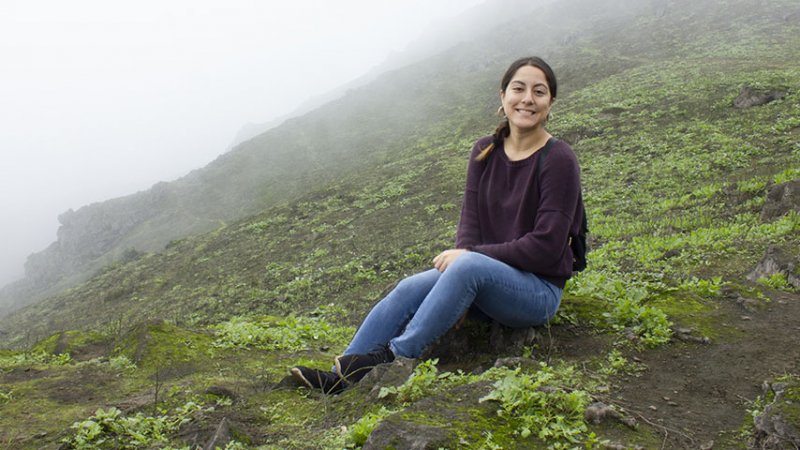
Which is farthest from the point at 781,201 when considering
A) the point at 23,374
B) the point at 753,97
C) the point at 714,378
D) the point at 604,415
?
the point at 753,97

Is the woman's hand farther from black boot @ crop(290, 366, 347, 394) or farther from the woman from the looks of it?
black boot @ crop(290, 366, 347, 394)

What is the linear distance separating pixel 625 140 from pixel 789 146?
23.6ft

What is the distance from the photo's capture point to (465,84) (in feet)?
177

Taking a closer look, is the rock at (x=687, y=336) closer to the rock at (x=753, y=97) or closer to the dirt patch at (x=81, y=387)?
the dirt patch at (x=81, y=387)

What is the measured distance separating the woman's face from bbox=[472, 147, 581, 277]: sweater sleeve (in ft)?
1.20

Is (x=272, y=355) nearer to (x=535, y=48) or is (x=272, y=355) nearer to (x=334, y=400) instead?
(x=334, y=400)

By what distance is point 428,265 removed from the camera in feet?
48.6

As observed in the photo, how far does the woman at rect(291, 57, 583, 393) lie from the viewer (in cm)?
452

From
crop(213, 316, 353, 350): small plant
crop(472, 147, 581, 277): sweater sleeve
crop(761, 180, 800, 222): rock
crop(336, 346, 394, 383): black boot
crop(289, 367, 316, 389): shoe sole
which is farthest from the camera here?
crop(761, 180, 800, 222): rock

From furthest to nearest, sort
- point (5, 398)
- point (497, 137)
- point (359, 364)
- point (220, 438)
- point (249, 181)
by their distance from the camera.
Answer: point (249, 181) < point (5, 398) < point (497, 137) < point (359, 364) < point (220, 438)

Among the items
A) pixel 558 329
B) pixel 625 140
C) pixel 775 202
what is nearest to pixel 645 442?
pixel 558 329

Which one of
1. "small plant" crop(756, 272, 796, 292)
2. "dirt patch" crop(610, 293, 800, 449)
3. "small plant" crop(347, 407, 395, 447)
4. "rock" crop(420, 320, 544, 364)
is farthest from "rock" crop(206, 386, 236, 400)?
"small plant" crop(756, 272, 796, 292)

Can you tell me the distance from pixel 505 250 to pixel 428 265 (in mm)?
10187

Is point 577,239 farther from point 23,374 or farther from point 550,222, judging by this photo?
point 23,374
